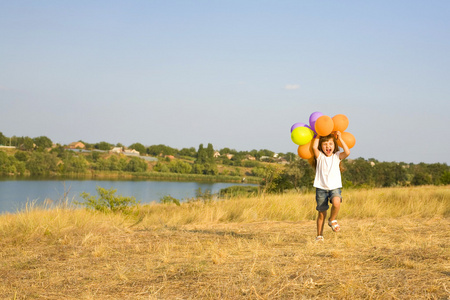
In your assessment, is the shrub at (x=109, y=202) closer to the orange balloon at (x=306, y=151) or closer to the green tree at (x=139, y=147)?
the orange balloon at (x=306, y=151)

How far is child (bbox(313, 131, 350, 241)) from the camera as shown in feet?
18.1

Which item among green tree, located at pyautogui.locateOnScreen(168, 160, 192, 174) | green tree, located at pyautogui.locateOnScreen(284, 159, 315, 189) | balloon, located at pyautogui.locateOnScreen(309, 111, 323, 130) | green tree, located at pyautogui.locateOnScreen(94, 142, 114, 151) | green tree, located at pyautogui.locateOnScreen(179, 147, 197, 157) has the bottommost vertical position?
green tree, located at pyautogui.locateOnScreen(168, 160, 192, 174)

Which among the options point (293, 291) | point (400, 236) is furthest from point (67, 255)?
point (400, 236)

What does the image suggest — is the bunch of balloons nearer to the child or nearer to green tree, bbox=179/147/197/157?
the child

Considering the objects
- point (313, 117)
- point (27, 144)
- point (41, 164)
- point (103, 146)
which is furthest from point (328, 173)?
point (103, 146)

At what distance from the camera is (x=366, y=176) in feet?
109

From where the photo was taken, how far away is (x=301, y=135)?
5.79 meters

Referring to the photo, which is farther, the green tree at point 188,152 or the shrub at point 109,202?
the green tree at point 188,152

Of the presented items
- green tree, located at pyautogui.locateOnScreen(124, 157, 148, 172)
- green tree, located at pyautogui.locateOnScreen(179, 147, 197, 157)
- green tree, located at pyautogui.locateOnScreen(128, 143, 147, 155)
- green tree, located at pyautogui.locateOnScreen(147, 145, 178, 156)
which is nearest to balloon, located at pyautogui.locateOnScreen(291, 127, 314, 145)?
green tree, located at pyautogui.locateOnScreen(124, 157, 148, 172)

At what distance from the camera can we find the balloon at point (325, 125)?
221 inches

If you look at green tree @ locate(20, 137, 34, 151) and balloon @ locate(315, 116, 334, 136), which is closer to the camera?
balloon @ locate(315, 116, 334, 136)

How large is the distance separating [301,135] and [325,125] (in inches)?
14.8

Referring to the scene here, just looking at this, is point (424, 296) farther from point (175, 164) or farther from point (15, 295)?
point (175, 164)

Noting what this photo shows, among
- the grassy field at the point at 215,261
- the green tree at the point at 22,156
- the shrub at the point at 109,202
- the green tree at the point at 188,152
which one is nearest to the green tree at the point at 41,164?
the green tree at the point at 22,156
